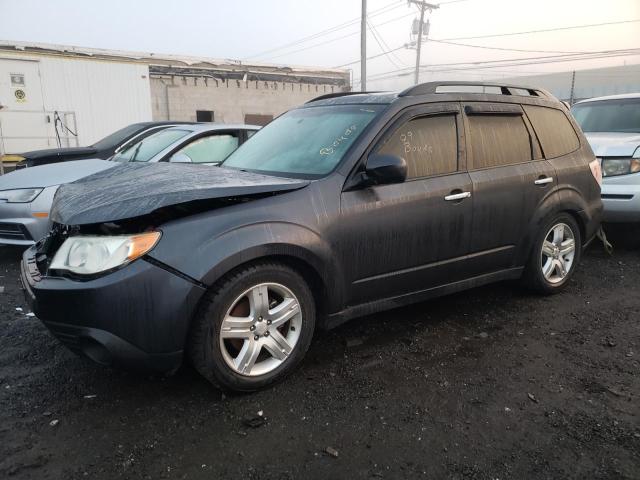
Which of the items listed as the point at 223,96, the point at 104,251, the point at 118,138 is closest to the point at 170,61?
the point at 223,96

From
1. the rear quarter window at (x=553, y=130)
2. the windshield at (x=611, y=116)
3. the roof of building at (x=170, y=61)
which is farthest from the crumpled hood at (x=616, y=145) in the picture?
the roof of building at (x=170, y=61)

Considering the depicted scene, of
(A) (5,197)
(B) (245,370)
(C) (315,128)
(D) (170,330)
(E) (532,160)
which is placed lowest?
(B) (245,370)

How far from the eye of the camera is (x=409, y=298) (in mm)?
3322

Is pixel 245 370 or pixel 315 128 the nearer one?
pixel 245 370

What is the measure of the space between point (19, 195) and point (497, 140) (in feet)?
15.1

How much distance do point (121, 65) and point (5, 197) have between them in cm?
1443

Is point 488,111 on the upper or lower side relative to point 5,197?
upper

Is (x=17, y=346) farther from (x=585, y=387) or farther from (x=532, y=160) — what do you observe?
(x=532, y=160)

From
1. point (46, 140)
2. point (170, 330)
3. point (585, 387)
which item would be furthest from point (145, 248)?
point (46, 140)

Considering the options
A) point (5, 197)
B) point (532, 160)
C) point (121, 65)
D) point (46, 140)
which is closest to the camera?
point (532, 160)

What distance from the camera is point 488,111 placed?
3.71m

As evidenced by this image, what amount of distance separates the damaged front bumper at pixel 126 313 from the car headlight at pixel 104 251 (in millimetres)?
49

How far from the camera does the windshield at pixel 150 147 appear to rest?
594 centimetres

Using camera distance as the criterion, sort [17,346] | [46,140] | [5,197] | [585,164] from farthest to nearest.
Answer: [46,140] → [5,197] → [585,164] → [17,346]
